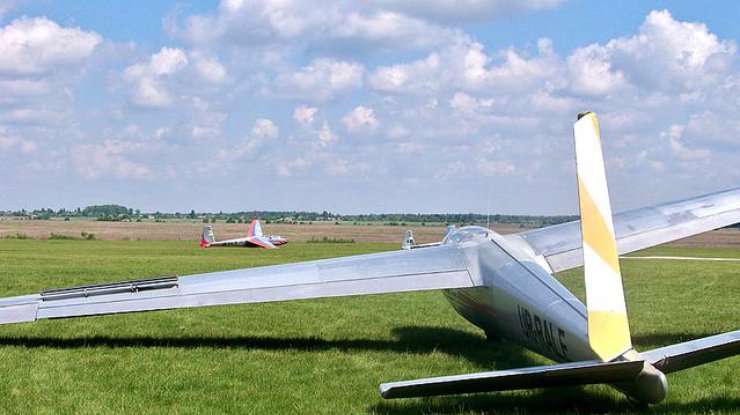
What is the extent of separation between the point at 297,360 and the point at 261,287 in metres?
→ 1.30

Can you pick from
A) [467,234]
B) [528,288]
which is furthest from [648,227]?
[528,288]

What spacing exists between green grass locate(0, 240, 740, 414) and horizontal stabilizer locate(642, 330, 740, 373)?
108 cm

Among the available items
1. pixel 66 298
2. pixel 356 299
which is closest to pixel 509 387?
pixel 66 298

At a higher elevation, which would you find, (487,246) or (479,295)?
(487,246)

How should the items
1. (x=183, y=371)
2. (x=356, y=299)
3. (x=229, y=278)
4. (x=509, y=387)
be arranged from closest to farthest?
1. (x=509, y=387)
2. (x=183, y=371)
3. (x=229, y=278)
4. (x=356, y=299)

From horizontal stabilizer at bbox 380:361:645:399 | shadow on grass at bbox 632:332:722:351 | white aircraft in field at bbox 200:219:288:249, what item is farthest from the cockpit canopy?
white aircraft in field at bbox 200:219:288:249

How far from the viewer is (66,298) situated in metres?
11.3

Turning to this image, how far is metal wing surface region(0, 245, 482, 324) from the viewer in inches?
428

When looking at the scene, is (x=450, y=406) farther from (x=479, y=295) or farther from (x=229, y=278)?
(x=229, y=278)

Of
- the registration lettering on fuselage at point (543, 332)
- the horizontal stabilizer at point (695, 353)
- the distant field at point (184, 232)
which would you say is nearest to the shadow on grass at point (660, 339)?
the registration lettering on fuselage at point (543, 332)

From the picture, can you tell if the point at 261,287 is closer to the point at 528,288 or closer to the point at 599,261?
the point at 528,288

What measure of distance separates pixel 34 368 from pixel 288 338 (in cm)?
404

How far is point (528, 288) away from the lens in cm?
855

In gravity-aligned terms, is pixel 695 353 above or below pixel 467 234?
below
